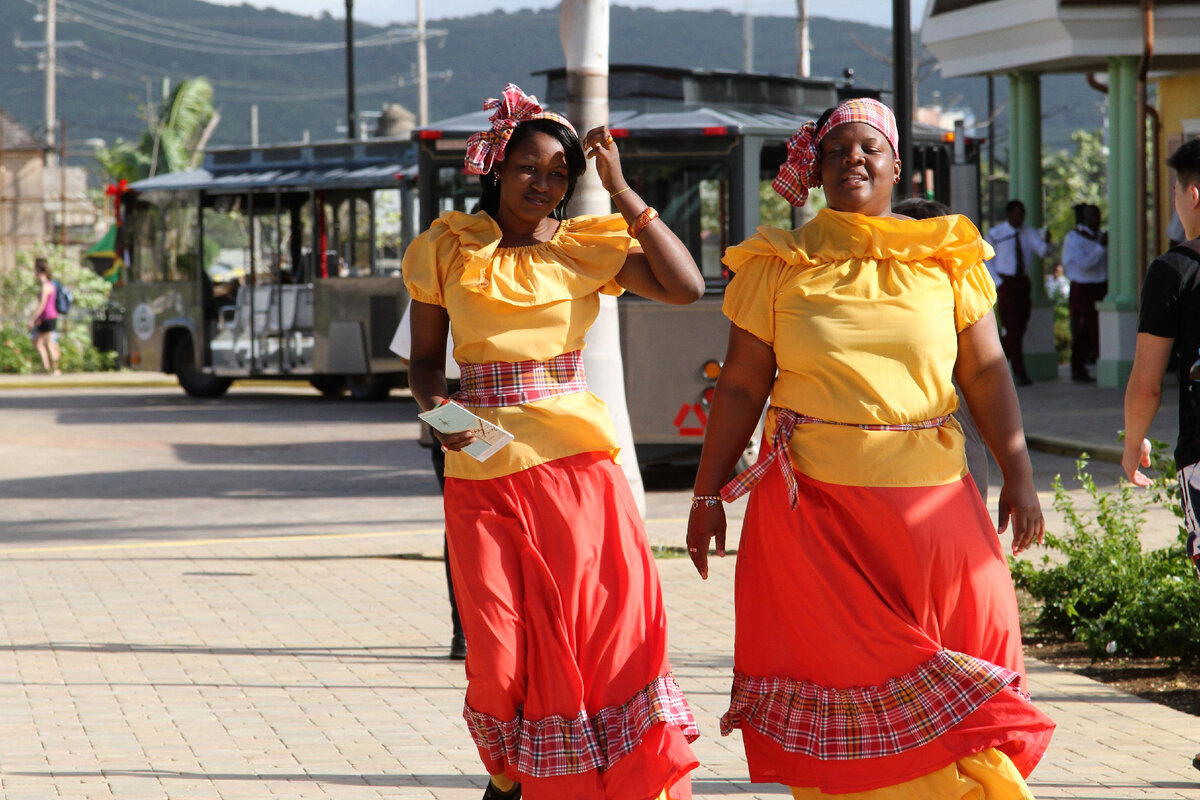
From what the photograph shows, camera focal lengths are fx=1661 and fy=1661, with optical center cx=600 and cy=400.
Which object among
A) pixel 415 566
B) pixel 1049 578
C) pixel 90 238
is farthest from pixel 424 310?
pixel 90 238

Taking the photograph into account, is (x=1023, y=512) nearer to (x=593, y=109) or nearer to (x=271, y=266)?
(x=593, y=109)

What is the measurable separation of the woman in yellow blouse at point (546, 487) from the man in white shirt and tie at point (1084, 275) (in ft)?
51.5

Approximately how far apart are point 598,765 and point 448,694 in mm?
2285

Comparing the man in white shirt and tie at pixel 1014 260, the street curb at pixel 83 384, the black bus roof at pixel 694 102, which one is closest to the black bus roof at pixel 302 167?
the street curb at pixel 83 384

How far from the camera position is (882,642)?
12.4ft

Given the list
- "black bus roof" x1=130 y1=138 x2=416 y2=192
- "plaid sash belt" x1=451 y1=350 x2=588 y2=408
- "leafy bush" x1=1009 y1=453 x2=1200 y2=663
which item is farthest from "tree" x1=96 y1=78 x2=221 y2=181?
"plaid sash belt" x1=451 y1=350 x2=588 y2=408

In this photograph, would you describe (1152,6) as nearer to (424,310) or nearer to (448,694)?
(448,694)

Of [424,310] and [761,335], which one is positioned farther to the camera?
[424,310]

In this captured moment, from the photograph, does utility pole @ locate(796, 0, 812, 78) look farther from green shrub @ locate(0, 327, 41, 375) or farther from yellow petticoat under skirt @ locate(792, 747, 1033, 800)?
yellow petticoat under skirt @ locate(792, 747, 1033, 800)

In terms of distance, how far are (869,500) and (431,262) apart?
1.34 meters

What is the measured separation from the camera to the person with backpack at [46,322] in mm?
28406

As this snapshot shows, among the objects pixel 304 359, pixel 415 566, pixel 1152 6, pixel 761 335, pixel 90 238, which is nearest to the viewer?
pixel 761 335

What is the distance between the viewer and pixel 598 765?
13.3 ft

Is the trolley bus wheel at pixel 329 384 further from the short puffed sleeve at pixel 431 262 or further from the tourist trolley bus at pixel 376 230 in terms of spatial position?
the short puffed sleeve at pixel 431 262
